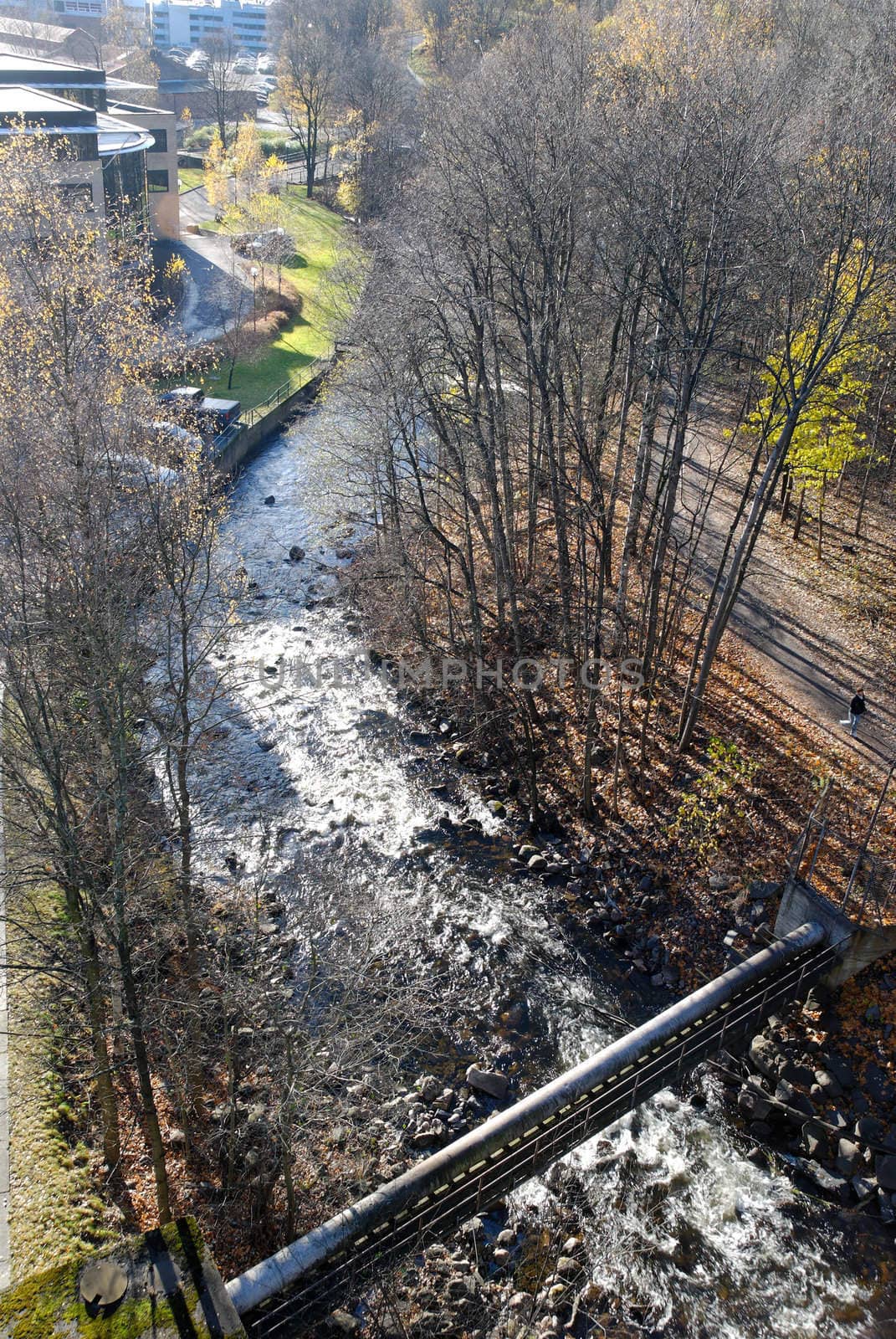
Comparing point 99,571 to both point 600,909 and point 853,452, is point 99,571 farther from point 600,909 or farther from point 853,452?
point 853,452

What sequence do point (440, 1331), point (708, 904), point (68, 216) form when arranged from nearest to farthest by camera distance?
point (440, 1331) < point (708, 904) < point (68, 216)

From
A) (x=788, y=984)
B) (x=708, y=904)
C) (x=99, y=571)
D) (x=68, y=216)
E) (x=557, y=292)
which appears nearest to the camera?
(x=99, y=571)

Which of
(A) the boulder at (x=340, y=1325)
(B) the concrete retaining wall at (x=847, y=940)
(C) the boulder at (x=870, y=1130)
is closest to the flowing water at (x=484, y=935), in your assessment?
(C) the boulder at (x=870, y=1130)

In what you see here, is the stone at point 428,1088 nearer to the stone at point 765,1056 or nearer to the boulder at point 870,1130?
the stone at point 765,1056

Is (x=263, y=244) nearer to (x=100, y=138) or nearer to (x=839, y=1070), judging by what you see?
(x=100, y=138)

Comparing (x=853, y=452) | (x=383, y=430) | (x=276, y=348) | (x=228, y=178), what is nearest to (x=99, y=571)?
(x=383, y=430)

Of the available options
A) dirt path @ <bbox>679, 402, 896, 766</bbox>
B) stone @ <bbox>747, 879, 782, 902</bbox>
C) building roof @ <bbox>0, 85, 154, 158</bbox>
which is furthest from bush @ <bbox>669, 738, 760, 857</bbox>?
building roof @ <bbox>0, 85, 154, 158</bbox>
